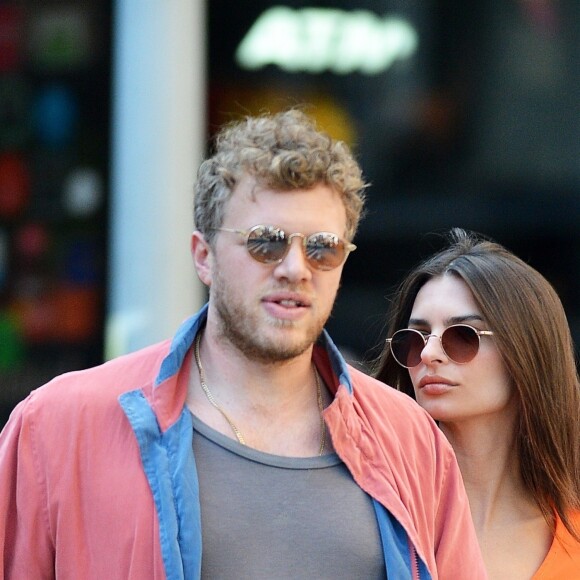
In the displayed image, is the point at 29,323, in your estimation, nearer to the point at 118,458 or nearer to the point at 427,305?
the point at 427,305

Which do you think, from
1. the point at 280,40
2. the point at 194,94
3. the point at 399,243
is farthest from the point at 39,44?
the point at 399,243

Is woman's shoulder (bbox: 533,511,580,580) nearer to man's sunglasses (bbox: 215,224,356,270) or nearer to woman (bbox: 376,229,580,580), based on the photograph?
woman (bbox: 376,229,580,580)

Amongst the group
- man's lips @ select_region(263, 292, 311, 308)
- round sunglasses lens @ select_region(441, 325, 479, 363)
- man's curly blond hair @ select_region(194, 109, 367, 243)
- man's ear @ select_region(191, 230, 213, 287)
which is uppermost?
man's curly blond hair @ select_region(194, 109, 367, 243)

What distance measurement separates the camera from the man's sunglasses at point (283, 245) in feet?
8.37

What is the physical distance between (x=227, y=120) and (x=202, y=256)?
3.50 metres

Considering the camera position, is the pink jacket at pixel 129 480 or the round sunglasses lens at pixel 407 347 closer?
the pink jacket at pixel 129 480

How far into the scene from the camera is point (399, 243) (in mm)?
6133

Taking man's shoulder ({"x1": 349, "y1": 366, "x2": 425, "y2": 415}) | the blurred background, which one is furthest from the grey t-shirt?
the blurred background

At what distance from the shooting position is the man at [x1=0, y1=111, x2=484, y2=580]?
2.37 metres

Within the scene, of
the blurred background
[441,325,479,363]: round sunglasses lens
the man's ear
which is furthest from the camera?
the blurred background

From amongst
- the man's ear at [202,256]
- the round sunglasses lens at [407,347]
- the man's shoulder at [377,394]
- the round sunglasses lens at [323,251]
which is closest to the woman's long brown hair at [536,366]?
the round sunglasses lens at [407,347]

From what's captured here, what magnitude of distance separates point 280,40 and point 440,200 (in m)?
1.18

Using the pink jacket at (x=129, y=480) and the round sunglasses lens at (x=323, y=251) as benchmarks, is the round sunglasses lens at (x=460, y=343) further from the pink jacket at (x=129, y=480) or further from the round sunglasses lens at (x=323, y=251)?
the round sunglasses lens at (x=323, y=251)

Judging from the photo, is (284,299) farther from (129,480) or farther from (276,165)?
(129,480)
